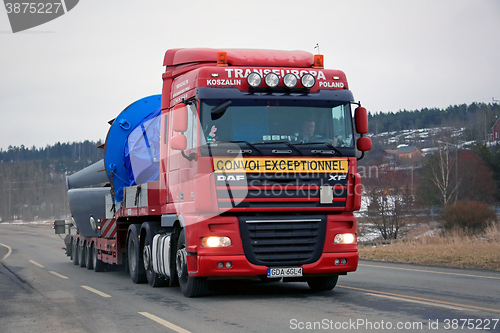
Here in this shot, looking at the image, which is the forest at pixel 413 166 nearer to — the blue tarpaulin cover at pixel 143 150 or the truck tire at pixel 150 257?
the blue tarpaulin cover at pixel 143 150

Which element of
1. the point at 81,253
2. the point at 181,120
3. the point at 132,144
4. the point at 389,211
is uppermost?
the point at 132,144

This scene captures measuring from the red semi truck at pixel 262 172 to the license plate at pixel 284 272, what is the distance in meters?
0.02

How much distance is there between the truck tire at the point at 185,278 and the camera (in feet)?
32.4

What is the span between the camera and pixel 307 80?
9922 mm

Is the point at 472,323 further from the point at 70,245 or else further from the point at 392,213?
the point at 392,213

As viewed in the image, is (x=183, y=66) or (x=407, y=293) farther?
(x=183, y=66)

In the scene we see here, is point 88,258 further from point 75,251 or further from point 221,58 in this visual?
point 221,58

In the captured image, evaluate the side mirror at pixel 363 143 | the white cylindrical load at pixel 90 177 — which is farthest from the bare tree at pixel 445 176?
the side mirror at pixel 363 143

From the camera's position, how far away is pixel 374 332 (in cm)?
655

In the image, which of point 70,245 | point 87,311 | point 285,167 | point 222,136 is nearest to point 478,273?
point 285,167

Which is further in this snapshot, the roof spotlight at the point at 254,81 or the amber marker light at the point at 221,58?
the amber marker light at the point at 221,58

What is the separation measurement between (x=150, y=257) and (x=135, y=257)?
119 centimetres

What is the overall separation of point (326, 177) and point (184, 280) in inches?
125

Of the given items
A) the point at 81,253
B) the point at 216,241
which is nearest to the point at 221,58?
the point at 216,241
